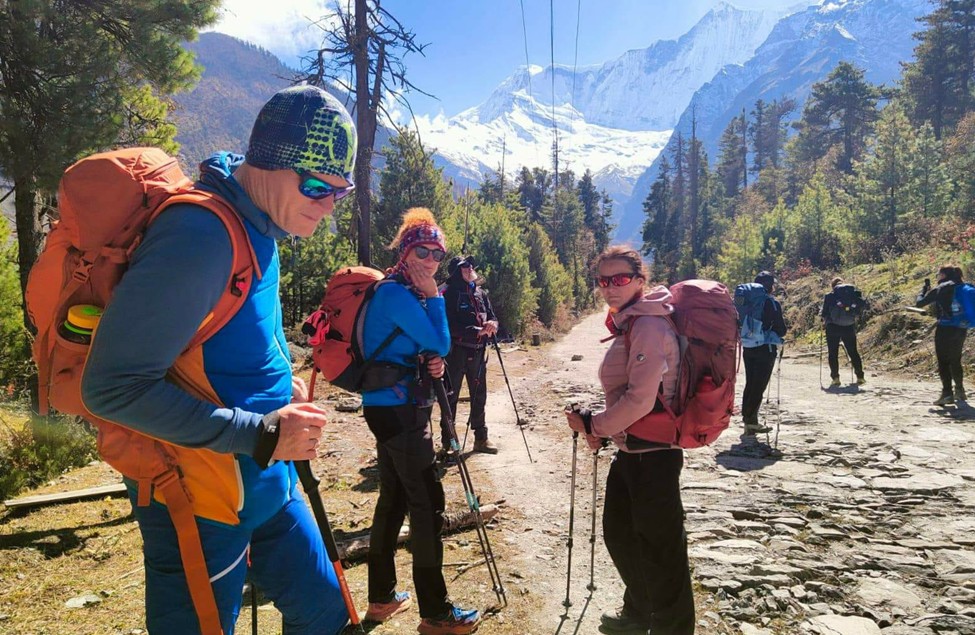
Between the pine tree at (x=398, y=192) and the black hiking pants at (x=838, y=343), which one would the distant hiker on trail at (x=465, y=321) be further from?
the pine tree at (x=398, y=192)

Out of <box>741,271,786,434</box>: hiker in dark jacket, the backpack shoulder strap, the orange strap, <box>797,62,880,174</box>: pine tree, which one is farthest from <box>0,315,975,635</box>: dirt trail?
<box>797,62,880,174</box>: pine tree

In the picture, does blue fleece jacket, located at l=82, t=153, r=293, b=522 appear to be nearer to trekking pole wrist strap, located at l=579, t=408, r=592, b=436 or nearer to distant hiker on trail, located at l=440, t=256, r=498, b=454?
trekking pole wrist strap, located at l=579, t=408, r=592, b=436

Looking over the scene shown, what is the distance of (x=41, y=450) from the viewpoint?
21.1ft

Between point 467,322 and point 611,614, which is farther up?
point 467,322

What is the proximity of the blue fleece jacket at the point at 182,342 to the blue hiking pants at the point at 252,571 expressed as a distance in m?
0.15

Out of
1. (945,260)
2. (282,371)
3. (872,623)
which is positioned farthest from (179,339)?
(945,260)

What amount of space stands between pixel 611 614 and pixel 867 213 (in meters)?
29.8

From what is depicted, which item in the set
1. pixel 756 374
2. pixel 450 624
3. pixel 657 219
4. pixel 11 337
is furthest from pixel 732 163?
pixel 450 624

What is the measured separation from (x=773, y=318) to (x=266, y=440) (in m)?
8.54

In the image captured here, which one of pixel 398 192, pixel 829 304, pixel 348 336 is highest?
pixel 398 192

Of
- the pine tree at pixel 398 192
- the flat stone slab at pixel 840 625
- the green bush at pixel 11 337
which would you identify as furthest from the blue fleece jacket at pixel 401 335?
the pine tree at pixel 398 192

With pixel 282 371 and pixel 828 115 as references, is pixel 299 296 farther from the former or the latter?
pixel 828 115

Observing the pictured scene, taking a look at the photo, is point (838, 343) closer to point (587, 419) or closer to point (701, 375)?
point (701, 375)

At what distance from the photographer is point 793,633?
3527 mm
